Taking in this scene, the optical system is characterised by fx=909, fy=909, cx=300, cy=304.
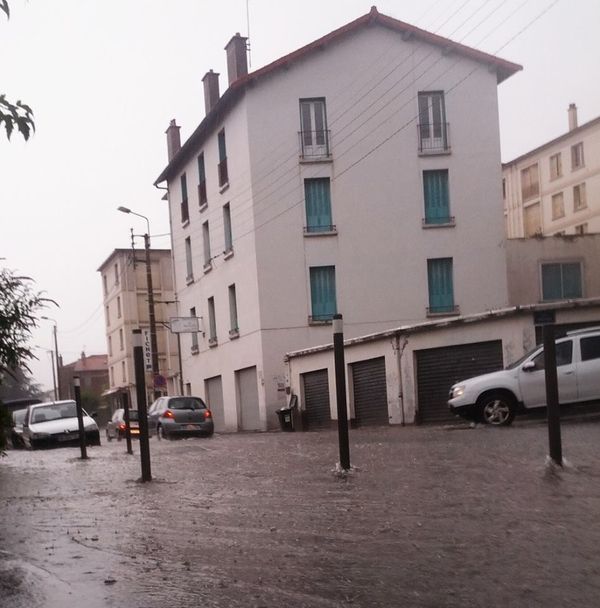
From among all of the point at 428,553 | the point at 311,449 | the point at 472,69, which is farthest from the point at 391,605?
the point at 472,69

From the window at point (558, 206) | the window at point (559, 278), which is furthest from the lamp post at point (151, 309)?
the window at point (558, 206)

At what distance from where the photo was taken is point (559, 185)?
53.1m

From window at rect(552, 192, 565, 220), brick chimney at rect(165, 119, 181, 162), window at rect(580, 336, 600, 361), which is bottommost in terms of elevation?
window at rect(580, 336, 600, 361)

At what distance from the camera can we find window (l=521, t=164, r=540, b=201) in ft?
182

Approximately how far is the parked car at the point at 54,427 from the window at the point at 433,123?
1742 centimetres

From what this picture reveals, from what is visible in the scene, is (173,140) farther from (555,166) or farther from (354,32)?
(555,166)

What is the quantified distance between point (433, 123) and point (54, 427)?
63.1ft

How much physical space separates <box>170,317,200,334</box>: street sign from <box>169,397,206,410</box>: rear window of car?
9951 millimetres

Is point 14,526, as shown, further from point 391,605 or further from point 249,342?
point 249,342

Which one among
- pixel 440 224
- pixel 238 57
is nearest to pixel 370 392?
pixel 440 224

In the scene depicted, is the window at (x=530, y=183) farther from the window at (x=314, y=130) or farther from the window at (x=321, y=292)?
the window at (x=321, y=292)

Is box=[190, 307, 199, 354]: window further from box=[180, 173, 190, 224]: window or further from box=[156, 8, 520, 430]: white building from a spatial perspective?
box=[156, 8, 520, 430]: white building

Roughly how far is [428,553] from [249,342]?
100 ft

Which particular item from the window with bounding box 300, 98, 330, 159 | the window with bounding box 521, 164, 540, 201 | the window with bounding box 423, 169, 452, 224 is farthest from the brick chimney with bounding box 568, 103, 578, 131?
the window with bounding box 300, 98, 330, 159
